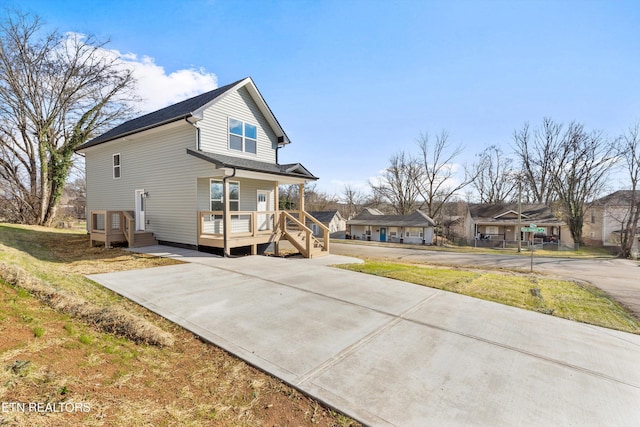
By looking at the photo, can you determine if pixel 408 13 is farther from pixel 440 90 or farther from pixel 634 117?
pixel 634 117

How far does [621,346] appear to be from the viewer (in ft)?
13.5

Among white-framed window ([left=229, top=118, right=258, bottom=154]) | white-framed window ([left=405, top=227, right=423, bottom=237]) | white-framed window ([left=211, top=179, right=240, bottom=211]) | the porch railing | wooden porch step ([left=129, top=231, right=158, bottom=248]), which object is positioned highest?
white-framed window ([left=229, top=118, right=258, bottom=154])

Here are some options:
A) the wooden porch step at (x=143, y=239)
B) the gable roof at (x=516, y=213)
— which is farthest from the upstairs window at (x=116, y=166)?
the gable roof at (x=516, y=213)

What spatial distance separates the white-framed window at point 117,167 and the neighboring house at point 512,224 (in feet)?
113

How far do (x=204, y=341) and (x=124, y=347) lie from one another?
90cm

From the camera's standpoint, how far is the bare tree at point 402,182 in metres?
42.7

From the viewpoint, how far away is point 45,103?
1902cm

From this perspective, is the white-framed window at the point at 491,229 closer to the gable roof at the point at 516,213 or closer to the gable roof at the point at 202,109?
the gable roof at the point at 516,213

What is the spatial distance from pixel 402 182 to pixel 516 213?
641 inches

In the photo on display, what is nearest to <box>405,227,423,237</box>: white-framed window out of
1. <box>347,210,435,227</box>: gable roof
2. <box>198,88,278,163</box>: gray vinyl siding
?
<box>347,210,435,227</box>: gable roof

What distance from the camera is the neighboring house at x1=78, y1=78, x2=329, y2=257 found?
10492 mm

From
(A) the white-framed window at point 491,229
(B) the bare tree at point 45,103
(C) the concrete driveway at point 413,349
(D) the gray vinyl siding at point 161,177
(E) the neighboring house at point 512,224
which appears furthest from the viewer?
(A) the white-framed window at point 491,229

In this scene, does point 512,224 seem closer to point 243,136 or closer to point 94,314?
point 243,136

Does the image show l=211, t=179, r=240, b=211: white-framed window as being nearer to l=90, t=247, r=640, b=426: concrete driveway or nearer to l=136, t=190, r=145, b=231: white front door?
l=136, t=190, r=145, b=231: white front door
